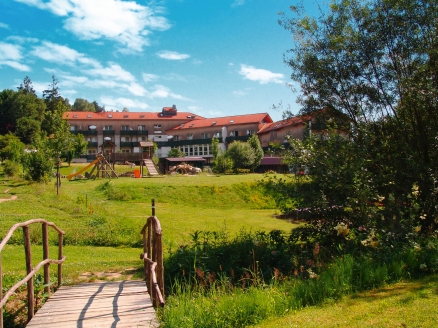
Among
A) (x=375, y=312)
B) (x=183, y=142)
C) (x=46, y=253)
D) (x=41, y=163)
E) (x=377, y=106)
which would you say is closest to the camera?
(x=375, y=312)

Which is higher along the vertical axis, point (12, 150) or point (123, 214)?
point (12, 150)

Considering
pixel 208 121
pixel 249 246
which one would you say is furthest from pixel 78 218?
pixel 208 121

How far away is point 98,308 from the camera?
5.62 meters

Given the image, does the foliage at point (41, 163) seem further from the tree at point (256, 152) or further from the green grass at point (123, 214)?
the tree at point (256, 152)

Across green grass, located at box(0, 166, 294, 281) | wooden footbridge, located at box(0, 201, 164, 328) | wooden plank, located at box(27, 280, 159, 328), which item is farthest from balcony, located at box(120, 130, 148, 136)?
wooden plank, located at box(27, 280, 159, 328)

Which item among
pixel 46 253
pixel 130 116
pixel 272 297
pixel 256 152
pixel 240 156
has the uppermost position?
pixel 130 116

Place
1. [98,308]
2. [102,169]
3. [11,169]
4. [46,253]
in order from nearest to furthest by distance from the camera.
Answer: [98,308] < [46,253] < [11,169] < [102,169]

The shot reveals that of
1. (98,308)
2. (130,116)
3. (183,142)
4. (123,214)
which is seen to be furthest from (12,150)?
(130,116)

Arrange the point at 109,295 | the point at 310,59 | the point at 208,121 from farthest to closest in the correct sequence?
the point at 208,121
the point at 310,59
the point at 109,295

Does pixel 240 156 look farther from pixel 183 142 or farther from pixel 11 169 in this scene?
pixel 183 142

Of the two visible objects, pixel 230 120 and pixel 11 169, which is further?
pixel 230 120

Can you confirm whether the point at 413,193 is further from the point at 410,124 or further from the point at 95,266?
the point at 95,266

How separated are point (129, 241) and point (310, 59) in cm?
864

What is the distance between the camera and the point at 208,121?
7581 centimetres
